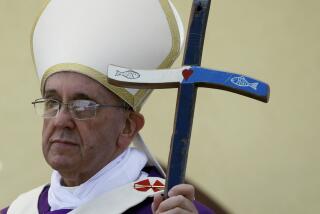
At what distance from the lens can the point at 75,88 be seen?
2684mm

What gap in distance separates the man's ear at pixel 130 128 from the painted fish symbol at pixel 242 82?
2.43 ft

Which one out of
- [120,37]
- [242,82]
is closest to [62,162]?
[120,37]

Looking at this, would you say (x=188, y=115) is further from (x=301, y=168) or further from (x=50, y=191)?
(x=301, y=168)

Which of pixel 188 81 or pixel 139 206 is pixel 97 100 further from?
pixel 188 81

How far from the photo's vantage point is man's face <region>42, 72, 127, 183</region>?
264cm

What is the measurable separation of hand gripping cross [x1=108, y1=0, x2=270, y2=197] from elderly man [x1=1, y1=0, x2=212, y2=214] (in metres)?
0.54

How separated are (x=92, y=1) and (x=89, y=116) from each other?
1.48ft

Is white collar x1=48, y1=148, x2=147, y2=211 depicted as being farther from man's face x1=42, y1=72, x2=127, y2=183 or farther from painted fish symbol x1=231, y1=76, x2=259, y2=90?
painted fish symbol x1=231, y1=76, x2=259, y2=90

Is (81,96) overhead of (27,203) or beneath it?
overhead

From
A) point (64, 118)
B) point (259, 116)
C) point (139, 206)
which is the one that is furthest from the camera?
point (259, 116)

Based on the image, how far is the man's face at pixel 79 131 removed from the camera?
2.64m

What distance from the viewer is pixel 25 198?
309 centimetres

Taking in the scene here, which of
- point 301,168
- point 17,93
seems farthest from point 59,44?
point 17,93

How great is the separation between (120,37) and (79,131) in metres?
0.37
